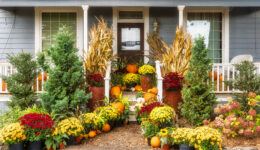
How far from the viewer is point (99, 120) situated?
6.07 m

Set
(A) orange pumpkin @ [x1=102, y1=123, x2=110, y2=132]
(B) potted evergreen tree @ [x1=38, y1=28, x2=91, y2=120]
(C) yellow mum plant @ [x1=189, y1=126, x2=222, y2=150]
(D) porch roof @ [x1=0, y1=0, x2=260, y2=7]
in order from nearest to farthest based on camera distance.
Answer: (C) yellow mum plant @ [x1=189, y1=126, x2=222, y2=150] < (B) potted evergreen tree @ [x1=38, y1=28, x2=91, y2=120] < (A) orange pumpkin @ [x1=102, y1=123, x2=110, y2=132] < (D) porch roof @ [x1=0, y1=0, x2=260, y2=7]

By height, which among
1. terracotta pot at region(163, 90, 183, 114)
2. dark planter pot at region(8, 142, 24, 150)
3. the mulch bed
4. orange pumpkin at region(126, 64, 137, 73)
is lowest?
the mulch bed

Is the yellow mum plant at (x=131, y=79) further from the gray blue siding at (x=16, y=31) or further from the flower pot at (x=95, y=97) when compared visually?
the gray blue siding at (x=16, y=31)

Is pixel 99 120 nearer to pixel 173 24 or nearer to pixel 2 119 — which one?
pixel 2 119

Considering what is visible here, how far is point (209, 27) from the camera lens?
385 inches

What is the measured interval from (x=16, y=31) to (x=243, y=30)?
7750 millimetres

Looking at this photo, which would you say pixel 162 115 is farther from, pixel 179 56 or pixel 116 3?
pixel 116 3

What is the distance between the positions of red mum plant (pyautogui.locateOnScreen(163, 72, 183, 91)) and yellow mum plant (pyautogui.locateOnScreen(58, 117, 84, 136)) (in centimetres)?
255

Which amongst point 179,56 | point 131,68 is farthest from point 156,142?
point 131,68

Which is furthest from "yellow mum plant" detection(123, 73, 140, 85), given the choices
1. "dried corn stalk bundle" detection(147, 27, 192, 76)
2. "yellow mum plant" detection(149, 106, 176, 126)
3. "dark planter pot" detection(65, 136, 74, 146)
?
"dark planter pot" detection(65, 136, 74, 146)

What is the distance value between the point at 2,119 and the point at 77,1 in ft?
13.0

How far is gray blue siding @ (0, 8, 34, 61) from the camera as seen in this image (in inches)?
377

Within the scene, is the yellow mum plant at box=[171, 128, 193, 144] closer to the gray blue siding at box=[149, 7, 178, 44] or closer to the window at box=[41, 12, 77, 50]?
the gray blue siding at box=[149, 7, 178, 44]

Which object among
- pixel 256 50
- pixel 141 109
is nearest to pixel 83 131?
pixel 141 109
